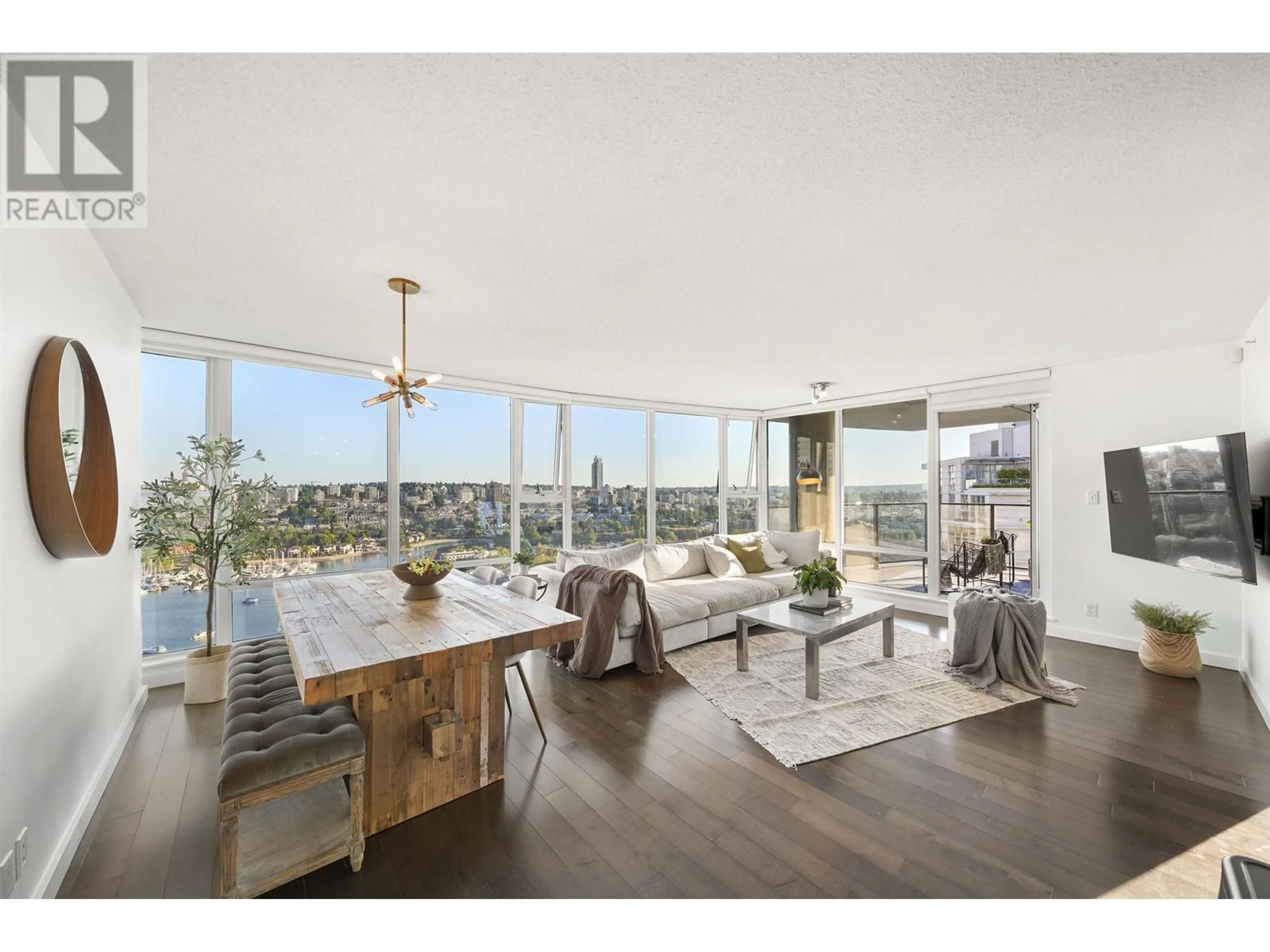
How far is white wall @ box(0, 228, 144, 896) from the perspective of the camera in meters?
1.53

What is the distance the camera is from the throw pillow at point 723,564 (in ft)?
17.8

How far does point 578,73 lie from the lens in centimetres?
128

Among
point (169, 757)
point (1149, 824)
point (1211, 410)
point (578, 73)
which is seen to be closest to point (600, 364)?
point (578, 73)

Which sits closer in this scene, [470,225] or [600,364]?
[470,225]

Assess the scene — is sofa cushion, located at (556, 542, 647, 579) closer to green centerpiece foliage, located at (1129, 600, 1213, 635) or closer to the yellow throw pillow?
the yellow throw pillow

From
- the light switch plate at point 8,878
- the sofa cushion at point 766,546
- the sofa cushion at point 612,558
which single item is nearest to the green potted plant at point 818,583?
the sofa cushion at point 612,558

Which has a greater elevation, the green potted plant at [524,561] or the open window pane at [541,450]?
the open window pane at [541,450]

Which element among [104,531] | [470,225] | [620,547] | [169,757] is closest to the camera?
[470,225]

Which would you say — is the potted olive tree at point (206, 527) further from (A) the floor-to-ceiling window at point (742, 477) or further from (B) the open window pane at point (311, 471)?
(A) the floor-to-ceiling window at point (742, 477)

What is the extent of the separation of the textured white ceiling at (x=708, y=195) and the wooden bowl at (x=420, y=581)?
152cm

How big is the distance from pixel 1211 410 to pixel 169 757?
701cm

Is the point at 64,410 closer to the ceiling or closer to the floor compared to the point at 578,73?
closer to the floor
